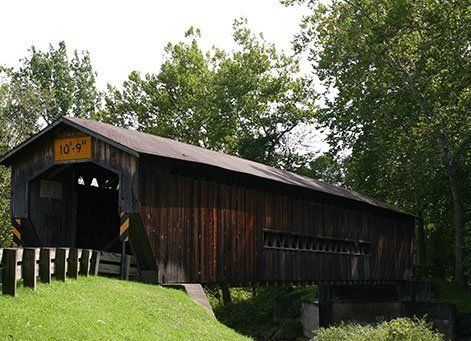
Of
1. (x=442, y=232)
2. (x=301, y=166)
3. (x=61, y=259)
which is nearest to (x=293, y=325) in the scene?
(x=442, y=232)

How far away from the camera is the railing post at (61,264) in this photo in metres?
11.5

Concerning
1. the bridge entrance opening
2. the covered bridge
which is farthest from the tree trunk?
the bridge entrance opening

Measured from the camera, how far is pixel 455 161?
1038 inches

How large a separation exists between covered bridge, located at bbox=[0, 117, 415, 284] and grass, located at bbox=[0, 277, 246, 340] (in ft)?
5.47

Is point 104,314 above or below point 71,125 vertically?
below

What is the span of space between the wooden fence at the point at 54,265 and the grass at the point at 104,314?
0.20m

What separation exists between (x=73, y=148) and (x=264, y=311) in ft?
63.7

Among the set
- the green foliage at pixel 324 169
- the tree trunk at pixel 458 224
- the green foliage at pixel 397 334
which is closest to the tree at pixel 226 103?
the green foliage at pixel 324 169

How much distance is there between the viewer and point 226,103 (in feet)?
123

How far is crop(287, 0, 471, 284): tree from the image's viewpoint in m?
23.6

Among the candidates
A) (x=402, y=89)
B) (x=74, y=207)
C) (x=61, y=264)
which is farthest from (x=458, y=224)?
(x=61, y=264)

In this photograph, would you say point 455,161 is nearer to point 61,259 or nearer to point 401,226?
point 401,226

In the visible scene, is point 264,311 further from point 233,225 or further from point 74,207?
point 74,207

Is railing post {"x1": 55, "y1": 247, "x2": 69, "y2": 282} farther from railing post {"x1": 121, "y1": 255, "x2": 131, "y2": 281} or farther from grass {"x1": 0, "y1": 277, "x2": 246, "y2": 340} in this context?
railing post {"x1": 121, "y1": 255, "x2": 131, "y2": 281}
